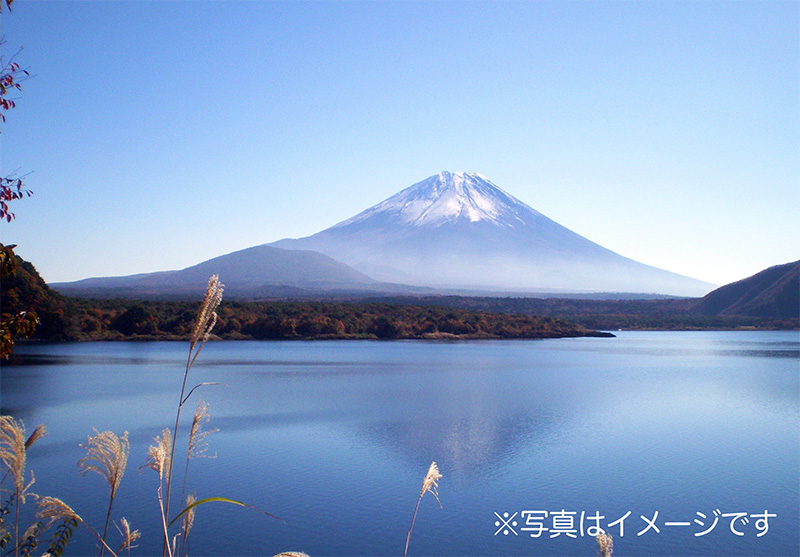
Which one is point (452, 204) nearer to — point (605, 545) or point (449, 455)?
point (449, 455)

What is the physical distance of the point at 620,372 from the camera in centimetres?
1681

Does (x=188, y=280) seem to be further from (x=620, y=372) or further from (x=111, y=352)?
(x=620, y=372)

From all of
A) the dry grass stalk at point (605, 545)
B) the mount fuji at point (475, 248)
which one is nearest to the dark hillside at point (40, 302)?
the dry grass stalk at point (605, 545)

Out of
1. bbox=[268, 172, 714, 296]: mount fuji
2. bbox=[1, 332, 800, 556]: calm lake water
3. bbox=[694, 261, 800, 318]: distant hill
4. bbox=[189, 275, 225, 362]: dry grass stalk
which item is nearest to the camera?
bbox=[189, 275, 225, 362]: dry grass stalk

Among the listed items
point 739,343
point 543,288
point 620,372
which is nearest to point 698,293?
point 543,288

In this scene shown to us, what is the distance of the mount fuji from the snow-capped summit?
0.19 m

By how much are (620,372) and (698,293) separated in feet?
416

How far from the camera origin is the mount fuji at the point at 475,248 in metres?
113

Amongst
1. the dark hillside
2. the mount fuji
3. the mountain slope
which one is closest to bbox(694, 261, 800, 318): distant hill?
the dark hillside

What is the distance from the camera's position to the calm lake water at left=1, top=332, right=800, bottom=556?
5.22 metres

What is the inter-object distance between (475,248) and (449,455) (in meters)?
112

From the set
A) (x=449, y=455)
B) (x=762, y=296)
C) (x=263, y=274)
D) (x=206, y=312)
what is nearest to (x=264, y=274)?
(x=263, y=274)

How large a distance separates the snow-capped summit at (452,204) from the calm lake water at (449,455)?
4263 inches

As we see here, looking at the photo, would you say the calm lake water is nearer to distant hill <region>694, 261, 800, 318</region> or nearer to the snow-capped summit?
distant hill <region>694, 261, 800, 318</region>
